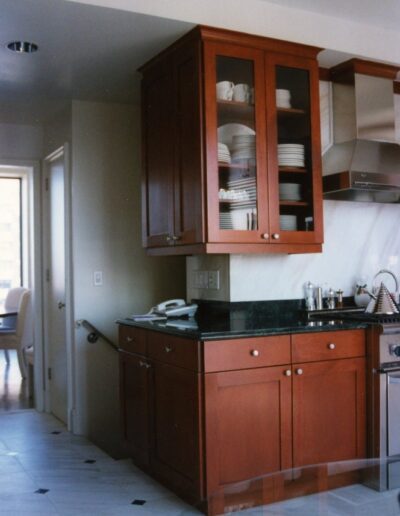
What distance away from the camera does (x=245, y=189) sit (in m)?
3.27

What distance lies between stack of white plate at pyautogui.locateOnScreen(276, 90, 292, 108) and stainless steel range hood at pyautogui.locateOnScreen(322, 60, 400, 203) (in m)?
0.49

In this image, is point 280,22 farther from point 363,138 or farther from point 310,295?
point 310,295

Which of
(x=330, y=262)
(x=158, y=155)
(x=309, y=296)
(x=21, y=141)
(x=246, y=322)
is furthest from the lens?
(x=21, y=141)

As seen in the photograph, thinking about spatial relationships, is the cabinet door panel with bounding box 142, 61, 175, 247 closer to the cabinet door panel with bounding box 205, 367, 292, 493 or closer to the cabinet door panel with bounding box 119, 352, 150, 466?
the cabinet door panel with bounding box 119, 352, 150, 466

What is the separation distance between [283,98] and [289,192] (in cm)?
50

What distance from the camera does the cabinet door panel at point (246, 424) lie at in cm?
Answer: 281

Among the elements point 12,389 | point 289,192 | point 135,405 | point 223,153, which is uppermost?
point 223,153

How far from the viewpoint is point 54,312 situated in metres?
5.02

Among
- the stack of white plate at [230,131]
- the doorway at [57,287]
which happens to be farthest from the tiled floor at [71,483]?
the stack of white plate at [230,131]

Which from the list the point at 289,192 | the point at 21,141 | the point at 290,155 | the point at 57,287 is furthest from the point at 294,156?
the point at 21,141

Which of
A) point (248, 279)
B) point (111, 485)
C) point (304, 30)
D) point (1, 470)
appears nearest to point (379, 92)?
point (304, 30)

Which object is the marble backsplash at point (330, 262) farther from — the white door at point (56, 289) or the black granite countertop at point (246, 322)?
the white door at point (56, 289)

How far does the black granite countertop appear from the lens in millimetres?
2869

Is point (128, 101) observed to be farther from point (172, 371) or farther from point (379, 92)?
point (172, 371)
